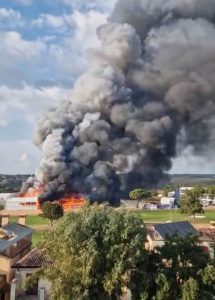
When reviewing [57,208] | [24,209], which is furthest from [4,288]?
[24,209]

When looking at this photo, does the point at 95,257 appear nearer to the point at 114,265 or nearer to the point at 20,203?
the point at 114,265

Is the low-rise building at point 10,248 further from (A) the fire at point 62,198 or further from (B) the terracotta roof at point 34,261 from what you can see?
(A) the fire at point 62,198

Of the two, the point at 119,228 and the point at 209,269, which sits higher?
the point at 119,228

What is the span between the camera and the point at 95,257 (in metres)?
23.6

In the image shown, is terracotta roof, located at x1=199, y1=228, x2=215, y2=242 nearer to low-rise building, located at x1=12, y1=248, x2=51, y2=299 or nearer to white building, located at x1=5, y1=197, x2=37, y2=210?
low-rise building, located at x1=12, y1=248, x2=51, y2=299

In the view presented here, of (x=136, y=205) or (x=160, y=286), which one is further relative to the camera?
(x=136, y=205)

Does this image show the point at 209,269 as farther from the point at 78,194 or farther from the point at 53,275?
the point at 78,194

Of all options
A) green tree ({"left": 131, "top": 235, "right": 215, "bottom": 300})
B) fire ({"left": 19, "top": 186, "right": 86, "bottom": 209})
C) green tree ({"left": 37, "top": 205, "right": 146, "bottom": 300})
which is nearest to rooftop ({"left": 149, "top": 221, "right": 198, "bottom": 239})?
green tree ({"left": 131, "top": 235, "right": 215, "bottom": 300})

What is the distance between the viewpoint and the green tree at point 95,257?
929 inches

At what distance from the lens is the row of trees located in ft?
77.6

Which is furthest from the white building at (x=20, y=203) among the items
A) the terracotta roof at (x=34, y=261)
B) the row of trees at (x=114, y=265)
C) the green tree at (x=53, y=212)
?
the row of trees at (x=114, y=265)

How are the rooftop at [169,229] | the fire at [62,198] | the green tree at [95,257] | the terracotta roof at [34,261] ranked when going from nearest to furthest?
1. the green tree at [95,257]
2. the terracotta roof at [34,261]
3. the rooftop at [169,229]
4. the fire at [62,198]

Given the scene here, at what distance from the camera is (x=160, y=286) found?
78.9 feet

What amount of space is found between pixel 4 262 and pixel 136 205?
83.6m
